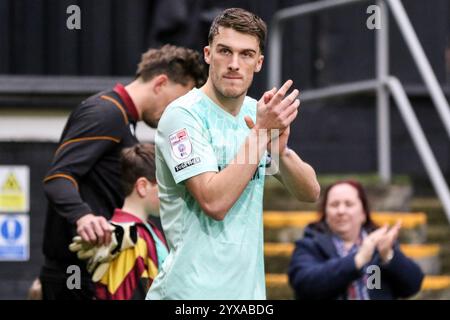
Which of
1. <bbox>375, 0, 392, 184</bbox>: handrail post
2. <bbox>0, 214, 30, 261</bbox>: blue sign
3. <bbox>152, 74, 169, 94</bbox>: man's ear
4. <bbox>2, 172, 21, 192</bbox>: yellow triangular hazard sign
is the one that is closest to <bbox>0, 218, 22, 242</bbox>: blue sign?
<bbox>0, 214, 30, 261</bbox>: blue sign

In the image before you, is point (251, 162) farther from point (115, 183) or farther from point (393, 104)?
point (393, 104)

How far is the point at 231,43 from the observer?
231 inches

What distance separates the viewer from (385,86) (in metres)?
11.1

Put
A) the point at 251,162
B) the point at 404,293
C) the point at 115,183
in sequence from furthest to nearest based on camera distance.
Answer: the point at 404,293, the point at 115,183, the point at 251,162

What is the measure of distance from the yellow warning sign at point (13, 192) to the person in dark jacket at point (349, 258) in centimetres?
242

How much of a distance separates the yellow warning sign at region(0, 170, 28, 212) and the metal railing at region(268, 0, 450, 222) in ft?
8.10

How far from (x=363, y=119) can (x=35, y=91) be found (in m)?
2.56

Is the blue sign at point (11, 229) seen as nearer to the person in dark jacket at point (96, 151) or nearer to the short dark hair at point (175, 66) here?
the person in dark jacket at point (96, 151)

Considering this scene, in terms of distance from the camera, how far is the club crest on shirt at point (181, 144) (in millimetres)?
5809

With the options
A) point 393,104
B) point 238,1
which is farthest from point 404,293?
point 238,1

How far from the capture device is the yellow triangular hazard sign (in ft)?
33.9

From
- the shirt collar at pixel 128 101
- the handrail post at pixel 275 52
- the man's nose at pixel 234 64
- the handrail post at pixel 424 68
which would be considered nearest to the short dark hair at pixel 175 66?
the shirt collar at pixel 128 101

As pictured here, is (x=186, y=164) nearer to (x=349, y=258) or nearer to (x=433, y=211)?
(x=349, y=258)

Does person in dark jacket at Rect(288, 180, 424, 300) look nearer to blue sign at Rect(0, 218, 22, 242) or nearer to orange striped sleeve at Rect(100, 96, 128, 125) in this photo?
orange striped sleeve at Rect(100, 96, 128, 125)
